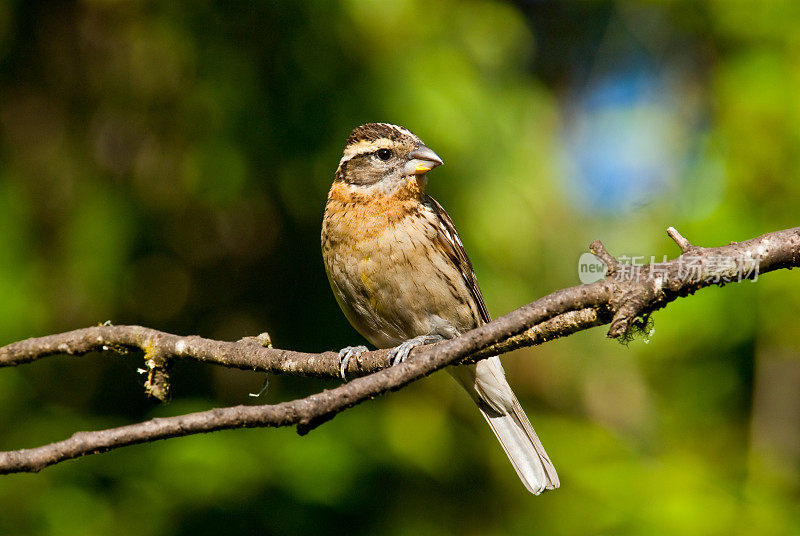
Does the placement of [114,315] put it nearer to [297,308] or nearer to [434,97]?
[297,308]

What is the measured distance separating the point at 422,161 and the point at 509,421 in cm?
179

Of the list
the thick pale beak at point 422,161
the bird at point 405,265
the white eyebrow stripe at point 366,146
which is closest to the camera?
the bird at point 405,265

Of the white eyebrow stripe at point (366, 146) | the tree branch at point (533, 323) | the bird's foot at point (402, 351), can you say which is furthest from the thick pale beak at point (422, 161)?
the tree branch at point (533, 323)

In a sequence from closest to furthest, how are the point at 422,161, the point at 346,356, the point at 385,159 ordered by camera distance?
the point at 346,356, the point at 422,161, the point at 385,159

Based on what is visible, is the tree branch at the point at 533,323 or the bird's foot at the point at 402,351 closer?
the tree branch at the point at 533,323

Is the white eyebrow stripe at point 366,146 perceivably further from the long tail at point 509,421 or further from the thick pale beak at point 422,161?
the long tail at point 509,421

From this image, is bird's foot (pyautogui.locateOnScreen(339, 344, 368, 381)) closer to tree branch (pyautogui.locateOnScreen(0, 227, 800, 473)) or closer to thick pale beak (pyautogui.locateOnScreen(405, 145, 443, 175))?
tree branch (pyautogui.locateOnScreen(0, 227, 800, 473))

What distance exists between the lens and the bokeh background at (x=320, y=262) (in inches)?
209

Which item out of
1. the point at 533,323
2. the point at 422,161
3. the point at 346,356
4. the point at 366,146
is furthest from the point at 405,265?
the point at 533,323

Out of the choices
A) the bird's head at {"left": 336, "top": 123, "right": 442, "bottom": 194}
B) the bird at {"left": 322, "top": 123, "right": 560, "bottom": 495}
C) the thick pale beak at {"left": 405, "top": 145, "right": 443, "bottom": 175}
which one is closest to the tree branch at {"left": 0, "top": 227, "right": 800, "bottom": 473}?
the bird at {"left": 322, "top": 123, "right": 560, "bottom": 495}

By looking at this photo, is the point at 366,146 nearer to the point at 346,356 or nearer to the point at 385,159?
the point at 385,159

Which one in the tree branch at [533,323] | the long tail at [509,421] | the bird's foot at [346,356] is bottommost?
the long tail at [509,421]

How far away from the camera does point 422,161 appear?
207 inches

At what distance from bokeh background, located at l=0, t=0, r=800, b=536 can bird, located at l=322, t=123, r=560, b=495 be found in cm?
32
